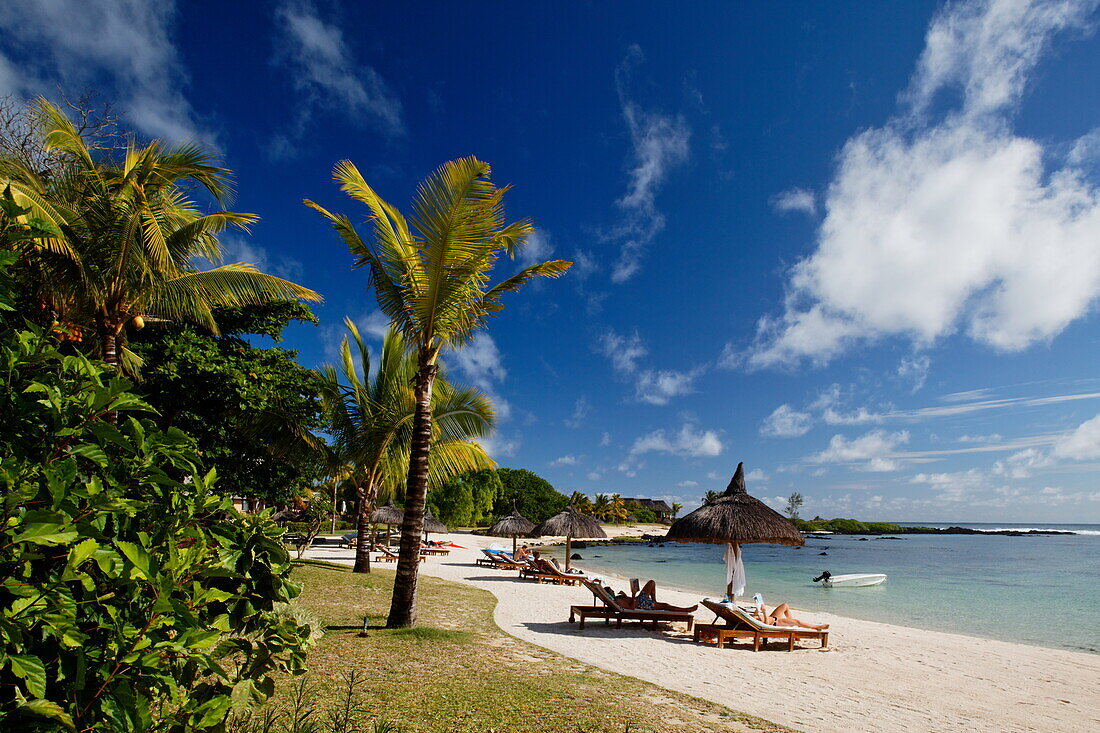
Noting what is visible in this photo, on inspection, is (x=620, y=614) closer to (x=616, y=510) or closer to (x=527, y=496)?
(x=527, y=496)

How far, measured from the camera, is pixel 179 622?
141cm

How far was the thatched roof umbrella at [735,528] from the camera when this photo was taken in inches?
421

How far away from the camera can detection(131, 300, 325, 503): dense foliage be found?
11320 mm

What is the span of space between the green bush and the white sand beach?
19.1ft

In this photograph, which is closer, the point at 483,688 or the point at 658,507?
the point at 483,688

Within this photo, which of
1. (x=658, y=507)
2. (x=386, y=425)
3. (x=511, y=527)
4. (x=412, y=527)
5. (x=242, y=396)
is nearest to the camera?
(x=412, y=527)

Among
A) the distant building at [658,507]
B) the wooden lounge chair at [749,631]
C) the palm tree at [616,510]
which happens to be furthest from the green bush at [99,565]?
the distant building at [658,507]

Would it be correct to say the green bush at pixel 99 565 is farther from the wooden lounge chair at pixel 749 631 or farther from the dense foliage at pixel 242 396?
the dense foliage at pixel 242 396

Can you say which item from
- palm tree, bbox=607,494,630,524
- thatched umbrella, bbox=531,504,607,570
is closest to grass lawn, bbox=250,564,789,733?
thatched umbrella, bbox=531,504,607,570

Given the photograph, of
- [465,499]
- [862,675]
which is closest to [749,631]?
[862,675]

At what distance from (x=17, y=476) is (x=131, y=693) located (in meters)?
0.56

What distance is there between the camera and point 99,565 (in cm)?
127

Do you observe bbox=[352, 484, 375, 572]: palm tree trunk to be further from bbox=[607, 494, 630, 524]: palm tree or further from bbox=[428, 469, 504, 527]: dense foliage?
bbox=[607, 494, 630, 524]: palm tree

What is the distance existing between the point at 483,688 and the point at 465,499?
51.0 metres
